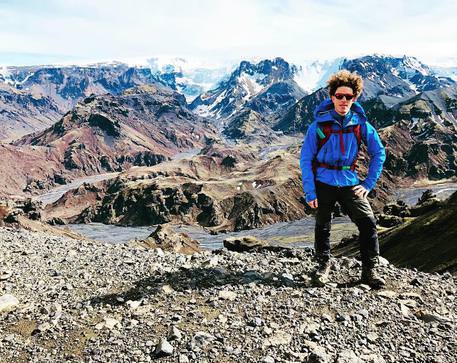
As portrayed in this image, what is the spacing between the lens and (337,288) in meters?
13.1

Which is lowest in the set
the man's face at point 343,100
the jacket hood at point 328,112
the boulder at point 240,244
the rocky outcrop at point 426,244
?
the rocky outcrop at point 426,244

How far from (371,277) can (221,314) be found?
4.56 m

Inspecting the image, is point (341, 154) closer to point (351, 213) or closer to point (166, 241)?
point (351, 213)

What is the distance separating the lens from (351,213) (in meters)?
12.9

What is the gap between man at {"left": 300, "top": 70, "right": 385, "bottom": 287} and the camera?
12.2 meters

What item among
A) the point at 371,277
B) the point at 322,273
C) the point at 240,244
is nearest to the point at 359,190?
the point at 371,277

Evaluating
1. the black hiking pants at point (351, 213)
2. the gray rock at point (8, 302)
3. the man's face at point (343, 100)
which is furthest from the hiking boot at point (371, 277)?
the gray rock at point (8, 302)

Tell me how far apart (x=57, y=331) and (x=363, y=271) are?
27.5 feet

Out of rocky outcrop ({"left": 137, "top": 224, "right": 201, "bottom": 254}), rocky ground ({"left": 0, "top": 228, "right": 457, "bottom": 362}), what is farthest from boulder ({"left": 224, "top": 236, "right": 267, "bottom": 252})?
rocky outcrop ({"left": 137, "top": 224, "right": 201, "bottom": 254})

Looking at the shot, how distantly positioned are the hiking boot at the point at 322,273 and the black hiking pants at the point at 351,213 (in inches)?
19.3

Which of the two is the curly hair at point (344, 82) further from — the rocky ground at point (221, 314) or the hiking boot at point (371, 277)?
the rocky ground at point (221, 314)

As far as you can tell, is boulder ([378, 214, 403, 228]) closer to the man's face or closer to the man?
the man

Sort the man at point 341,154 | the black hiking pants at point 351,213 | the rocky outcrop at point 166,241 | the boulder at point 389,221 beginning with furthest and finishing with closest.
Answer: the boulder at point 389,221 → the rocky outcrop at point 166,241 → the black hiking pants at point 351,213 → the man at point 341,154

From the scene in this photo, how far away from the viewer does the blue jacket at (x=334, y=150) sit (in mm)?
12211
